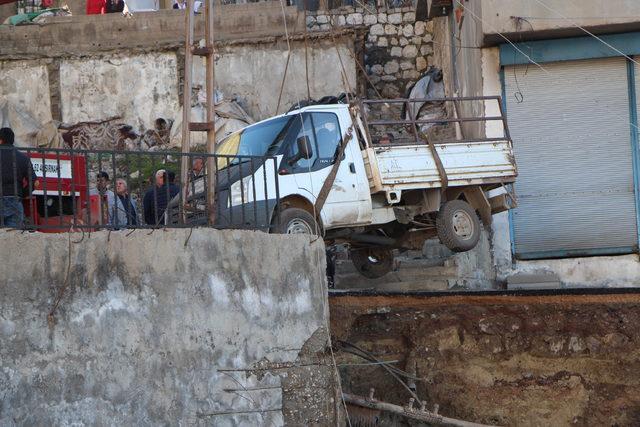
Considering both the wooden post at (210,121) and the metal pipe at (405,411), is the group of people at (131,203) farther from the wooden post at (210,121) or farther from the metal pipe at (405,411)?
the metal pipe at (405,411)

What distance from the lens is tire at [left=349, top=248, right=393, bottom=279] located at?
16.6 metres

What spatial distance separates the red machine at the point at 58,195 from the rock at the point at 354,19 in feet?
46.9

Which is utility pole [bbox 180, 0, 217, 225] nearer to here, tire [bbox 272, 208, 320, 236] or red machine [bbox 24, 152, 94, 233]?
red machine [bbox 24, 152, 94, 233]

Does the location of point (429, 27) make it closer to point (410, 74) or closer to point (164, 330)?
point (410, 74)

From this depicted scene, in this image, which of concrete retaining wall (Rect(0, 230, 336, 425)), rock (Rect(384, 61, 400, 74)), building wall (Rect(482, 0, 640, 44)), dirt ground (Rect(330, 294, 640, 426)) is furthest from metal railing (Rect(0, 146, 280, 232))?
rock (Rect(384, 61, 400, 74))

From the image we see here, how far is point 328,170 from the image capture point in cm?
1483

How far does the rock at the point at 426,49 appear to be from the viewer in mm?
24922

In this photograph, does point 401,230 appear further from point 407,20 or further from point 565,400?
point 407,20

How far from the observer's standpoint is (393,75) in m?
25.0

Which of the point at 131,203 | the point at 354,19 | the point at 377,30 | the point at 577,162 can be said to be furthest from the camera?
→ the point at 354,19

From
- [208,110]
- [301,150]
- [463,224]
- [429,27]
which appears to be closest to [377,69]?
[429,27]

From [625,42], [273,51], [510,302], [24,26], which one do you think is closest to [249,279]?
[510,302]

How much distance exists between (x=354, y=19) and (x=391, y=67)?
51.1 inches

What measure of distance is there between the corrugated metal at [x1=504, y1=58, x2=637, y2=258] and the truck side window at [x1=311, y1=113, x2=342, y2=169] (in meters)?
3.25
